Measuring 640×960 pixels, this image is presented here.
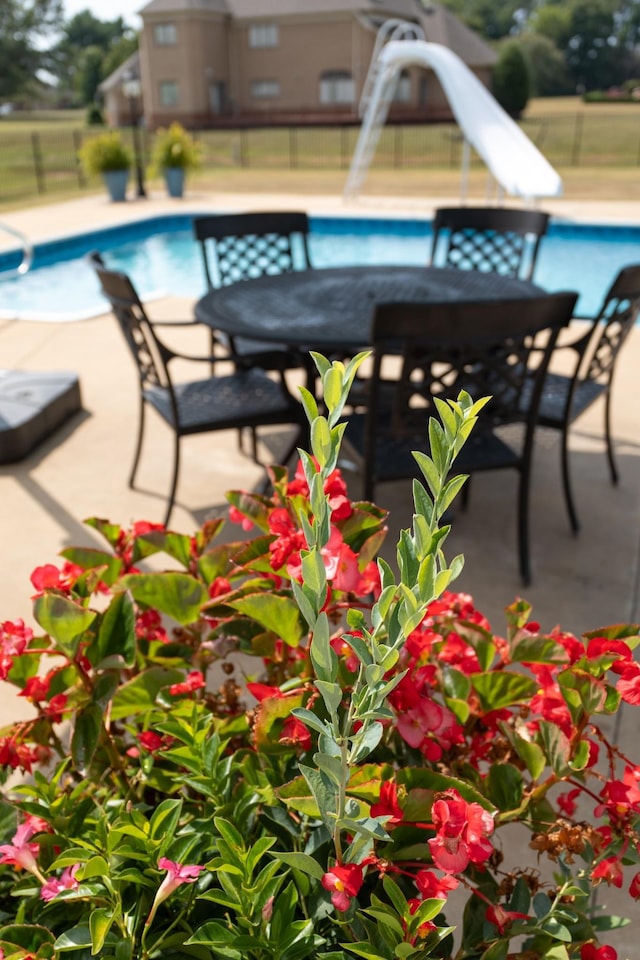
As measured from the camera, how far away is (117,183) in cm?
1282

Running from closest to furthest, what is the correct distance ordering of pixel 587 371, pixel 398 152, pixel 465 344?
pixel 465 344
pixel 587 371
pixel 398 152

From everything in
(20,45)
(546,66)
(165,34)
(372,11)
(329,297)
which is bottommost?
(329,297)

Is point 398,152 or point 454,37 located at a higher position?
point 454,37

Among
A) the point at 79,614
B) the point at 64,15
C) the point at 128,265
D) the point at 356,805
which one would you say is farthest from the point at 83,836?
the point at 64,15

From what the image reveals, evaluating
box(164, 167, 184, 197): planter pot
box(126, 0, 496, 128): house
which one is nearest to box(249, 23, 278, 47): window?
box(126, 0, 496, 128): house


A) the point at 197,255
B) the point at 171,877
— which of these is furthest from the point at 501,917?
the point at 197,255

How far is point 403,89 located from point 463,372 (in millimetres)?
33265

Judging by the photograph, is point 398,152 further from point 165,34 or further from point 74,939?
point 74,939

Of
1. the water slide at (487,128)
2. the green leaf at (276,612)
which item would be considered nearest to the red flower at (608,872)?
the green leaf at (276,612)

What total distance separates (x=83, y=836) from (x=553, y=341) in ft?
6.73

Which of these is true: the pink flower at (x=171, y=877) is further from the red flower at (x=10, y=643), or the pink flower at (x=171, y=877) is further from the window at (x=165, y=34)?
the window at (x=165, y=34)

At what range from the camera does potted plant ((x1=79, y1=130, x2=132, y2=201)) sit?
12.7m

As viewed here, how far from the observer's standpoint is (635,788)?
93 cm

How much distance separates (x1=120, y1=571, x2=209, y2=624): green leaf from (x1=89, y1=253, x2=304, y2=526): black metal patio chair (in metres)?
1.67
